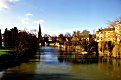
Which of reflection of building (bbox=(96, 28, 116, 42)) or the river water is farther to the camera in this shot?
reflection of building (bbox=(96, 28, 116, 42))

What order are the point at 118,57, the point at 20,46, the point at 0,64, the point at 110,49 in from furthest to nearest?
1. the point at 110,49
2. the point at 118,57
3. the point at 20,46
4. the point at 0,64

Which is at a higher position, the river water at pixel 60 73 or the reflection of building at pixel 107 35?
the reflection of building at pixel 107 35

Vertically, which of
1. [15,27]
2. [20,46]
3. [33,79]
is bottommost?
Result: [33,79]

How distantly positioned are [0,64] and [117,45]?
37749mm

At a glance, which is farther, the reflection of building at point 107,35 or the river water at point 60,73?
the reflection of building at point 107,35

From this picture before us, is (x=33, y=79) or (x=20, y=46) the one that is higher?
(x=20, y=46)

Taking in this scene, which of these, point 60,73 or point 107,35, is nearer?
point 60,73

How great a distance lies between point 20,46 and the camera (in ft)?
191

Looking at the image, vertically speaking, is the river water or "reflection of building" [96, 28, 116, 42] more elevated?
"reflection of building" [96, 28, 116, 42]

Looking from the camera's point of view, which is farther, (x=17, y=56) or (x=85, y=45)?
(x=85, y=45)

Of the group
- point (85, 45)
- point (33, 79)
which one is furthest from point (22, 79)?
point (85, 45)

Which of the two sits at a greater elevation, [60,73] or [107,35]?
[107,35]

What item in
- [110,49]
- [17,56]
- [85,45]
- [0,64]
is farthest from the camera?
[85,45]

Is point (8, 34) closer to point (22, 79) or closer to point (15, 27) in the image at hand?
point (15, 27)
